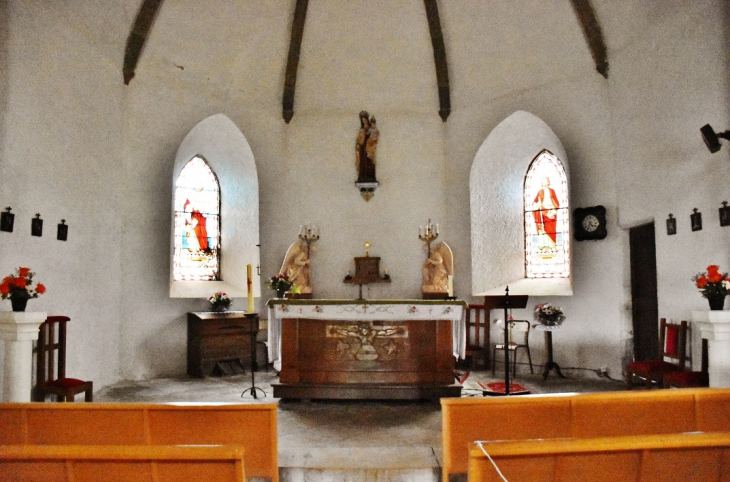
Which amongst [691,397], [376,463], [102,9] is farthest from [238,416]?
[102,9]

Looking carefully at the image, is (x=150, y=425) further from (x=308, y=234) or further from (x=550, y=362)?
(x=308, y=234)

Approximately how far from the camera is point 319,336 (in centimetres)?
664

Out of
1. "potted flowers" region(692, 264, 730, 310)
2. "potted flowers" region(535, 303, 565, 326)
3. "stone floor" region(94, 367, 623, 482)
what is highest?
"potted flowers" region(692, 264, 730, 310)

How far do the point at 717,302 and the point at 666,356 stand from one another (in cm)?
154

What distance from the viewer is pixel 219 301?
8.91 metres

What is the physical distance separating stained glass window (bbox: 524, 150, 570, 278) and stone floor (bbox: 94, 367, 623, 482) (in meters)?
1.74

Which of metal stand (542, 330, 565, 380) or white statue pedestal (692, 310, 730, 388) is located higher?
white statue pedestal (692, 310, 730, 388)

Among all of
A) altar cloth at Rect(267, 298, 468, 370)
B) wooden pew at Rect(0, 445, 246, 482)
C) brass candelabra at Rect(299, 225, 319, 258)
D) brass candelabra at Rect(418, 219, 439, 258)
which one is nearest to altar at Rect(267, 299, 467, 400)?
altar cloth at Rect(267, 298, 468, 370)

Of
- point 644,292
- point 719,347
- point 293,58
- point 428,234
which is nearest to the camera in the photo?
point 719,347

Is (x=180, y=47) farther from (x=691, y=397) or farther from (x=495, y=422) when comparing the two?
(x=691, y=397)

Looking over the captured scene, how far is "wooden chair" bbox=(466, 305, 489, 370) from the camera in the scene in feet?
29.6

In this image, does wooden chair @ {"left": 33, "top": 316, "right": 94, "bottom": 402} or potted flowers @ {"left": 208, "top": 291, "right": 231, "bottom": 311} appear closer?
wooden chair @ {"left": 33, "top": 316, "right": 94, "bottom": 402}

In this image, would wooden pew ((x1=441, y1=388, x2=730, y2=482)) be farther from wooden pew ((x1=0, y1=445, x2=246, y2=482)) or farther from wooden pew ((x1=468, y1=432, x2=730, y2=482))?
wooden pew ((x1=0, y1=445, x2=246, y2=482))

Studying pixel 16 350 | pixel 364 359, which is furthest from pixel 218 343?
pixel 16 350
